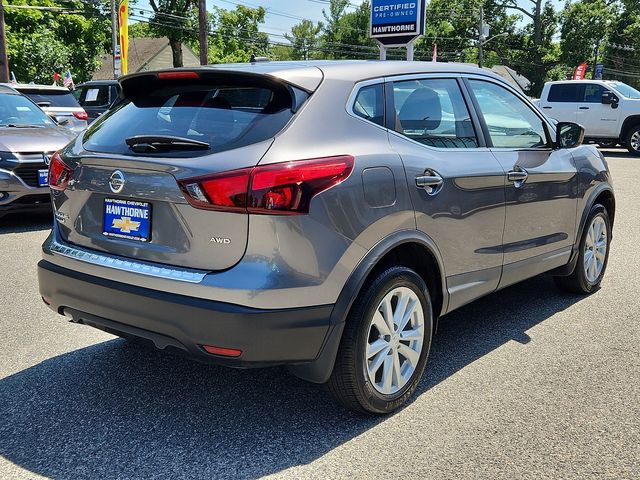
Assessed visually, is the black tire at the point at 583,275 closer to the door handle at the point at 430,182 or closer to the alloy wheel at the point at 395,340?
the door handle at the point at 430,182

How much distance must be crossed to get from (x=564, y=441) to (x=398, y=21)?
1339 centimetres

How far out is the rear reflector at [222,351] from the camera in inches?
107

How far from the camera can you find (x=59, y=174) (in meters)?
3.39

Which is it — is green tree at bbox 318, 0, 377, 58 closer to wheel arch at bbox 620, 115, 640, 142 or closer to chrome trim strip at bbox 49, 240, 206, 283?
wheel arch at bbox 620, 115, 640, 142

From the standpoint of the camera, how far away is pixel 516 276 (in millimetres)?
4234

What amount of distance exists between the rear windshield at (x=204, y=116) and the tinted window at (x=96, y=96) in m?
14.7

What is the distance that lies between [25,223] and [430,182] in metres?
6.52

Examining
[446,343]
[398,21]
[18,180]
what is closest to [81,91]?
[398,21]

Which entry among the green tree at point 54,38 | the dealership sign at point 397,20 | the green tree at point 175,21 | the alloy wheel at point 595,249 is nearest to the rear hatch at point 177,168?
the alloy wheel at point 595,249

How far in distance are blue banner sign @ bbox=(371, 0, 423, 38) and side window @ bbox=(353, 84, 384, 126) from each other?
1219 cm

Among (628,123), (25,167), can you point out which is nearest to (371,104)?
(25,167)

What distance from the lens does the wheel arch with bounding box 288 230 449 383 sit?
2.88 metres

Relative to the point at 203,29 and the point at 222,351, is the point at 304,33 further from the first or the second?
the point at 222,351

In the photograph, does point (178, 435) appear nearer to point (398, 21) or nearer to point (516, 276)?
point (516, 276)
